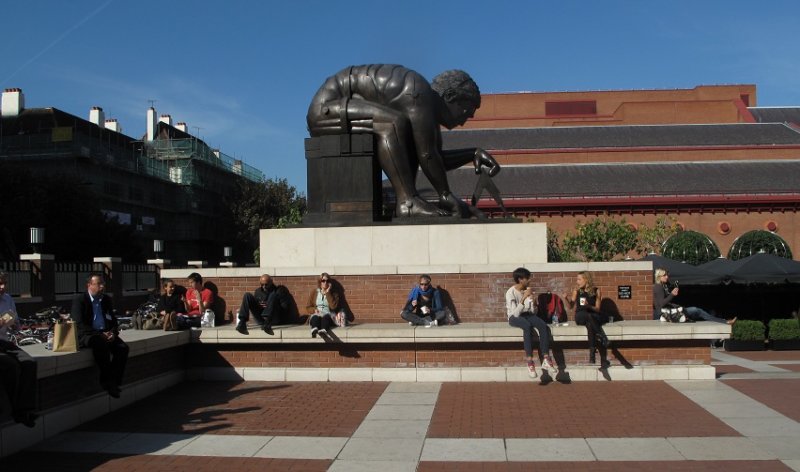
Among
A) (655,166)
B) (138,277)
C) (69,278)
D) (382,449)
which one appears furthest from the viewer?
(655,166)

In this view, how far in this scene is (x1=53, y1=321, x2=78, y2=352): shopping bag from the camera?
27.1 feet

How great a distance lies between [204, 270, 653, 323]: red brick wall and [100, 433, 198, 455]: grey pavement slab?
15.7ft

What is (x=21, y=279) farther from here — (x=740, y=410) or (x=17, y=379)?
(x=740, y=410)

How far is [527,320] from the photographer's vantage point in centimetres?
1060

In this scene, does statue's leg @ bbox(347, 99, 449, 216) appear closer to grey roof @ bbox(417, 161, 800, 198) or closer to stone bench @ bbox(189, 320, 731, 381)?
stone bench @ bbox(189, 320, 731, 381)

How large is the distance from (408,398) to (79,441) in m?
4.12

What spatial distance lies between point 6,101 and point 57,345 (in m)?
58.4

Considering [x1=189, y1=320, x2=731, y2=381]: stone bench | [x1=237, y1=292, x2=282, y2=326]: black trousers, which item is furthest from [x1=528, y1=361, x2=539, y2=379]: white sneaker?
[x1=237, y1=292, x2=282, y2=326]: black trousers

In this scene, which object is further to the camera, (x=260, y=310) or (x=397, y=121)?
(x=397, y=121)

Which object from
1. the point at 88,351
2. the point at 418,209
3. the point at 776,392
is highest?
the point at 418,209

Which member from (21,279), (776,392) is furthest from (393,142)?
(21,279)

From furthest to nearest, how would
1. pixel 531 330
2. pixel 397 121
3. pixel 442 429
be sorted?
pixel 397 121 < pixel 531 330 < pixel 442 429

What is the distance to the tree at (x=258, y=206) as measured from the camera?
60.2 meters

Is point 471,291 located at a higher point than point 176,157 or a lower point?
lower
